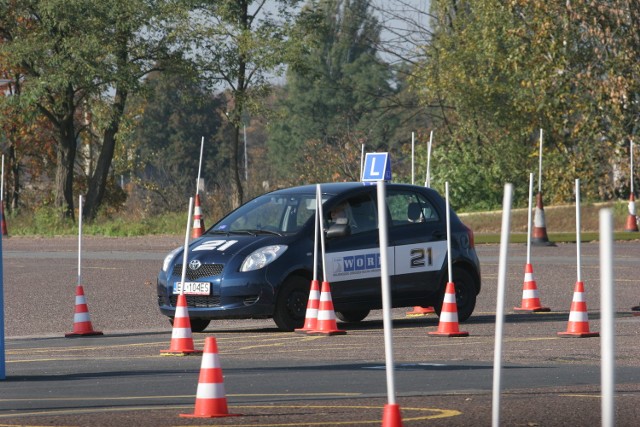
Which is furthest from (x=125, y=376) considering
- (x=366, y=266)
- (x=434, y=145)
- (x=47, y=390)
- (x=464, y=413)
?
(x=434, y=145)

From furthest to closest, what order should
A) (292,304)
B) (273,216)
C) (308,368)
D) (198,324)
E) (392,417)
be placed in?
(273,216) → (198,324) → (292,304) → (308,368) → (392,417)

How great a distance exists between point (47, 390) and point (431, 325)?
272 inches

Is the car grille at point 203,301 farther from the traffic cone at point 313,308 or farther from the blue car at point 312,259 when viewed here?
the traffic cone at point 313,308

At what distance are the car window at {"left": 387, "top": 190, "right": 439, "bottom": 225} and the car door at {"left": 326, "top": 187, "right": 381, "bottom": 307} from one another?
0.34 metres

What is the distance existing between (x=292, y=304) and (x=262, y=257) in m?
0.59

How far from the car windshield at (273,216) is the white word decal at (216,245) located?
0.39 metres

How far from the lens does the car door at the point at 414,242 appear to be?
16.5 m

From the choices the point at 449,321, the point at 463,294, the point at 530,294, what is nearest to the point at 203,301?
the point at 449,321

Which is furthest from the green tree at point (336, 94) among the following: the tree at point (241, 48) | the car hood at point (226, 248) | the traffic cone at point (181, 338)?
the traffic cone at point (181, 338)

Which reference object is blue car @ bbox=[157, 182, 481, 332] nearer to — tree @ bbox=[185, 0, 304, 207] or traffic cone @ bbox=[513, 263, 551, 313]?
traffic cone @ bbox=[513, 263, 551, 313]

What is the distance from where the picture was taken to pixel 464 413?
8969mm

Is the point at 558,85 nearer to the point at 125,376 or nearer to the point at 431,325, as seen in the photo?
the point at 431,325

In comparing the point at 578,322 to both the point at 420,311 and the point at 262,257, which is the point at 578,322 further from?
the point at 420,311

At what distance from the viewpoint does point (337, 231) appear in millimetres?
16062
